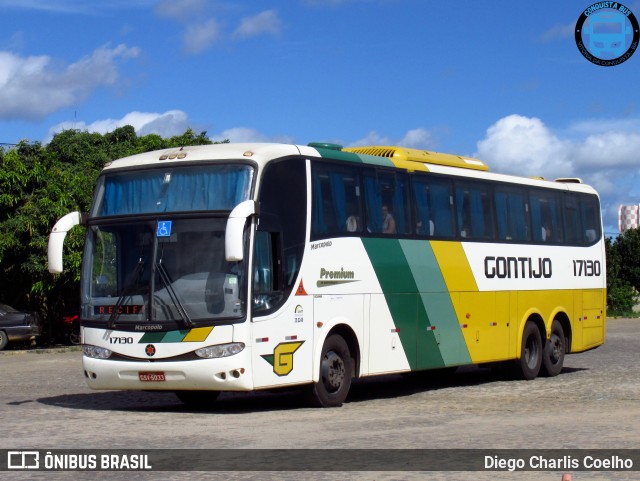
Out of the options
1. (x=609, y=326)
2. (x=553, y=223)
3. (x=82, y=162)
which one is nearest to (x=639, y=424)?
(x=553, y=223)

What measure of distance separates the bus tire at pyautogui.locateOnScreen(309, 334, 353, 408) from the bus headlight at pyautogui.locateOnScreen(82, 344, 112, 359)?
2.81 m

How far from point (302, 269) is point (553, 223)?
8678mm

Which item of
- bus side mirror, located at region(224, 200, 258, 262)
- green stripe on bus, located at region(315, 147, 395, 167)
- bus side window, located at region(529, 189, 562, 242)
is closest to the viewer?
bus side mirror, located at region(224, 200, 258, 262)

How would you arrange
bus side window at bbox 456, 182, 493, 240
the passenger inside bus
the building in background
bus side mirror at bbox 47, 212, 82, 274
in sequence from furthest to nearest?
the building in background < bus side window at bbox 456, 182, 493, 240 < the passenger inside bus < bus side mirror at bbox 47, 212, 82, 274

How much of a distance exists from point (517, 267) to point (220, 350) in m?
8.43

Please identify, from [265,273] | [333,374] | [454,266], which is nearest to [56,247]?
[265,273]

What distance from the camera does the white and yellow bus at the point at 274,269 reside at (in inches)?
589

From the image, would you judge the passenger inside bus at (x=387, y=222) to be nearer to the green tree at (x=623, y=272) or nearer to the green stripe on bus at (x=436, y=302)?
the green stripe on bus at (x=436, y=302)

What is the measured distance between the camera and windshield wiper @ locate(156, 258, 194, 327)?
1491cm

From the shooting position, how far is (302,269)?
625 inches

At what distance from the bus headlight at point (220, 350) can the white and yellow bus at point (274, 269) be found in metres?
0.02

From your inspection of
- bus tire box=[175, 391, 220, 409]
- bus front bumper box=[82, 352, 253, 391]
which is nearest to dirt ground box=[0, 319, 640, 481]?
bus tire box=[175, 391, 220, 409]

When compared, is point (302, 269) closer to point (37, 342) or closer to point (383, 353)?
point (383, 353)

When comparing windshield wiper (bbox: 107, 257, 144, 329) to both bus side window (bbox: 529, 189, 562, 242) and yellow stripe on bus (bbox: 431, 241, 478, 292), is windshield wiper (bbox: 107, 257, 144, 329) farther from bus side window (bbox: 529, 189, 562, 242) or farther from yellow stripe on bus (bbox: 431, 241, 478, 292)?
bus side window (bbox: 529, 189, 562, 242)
